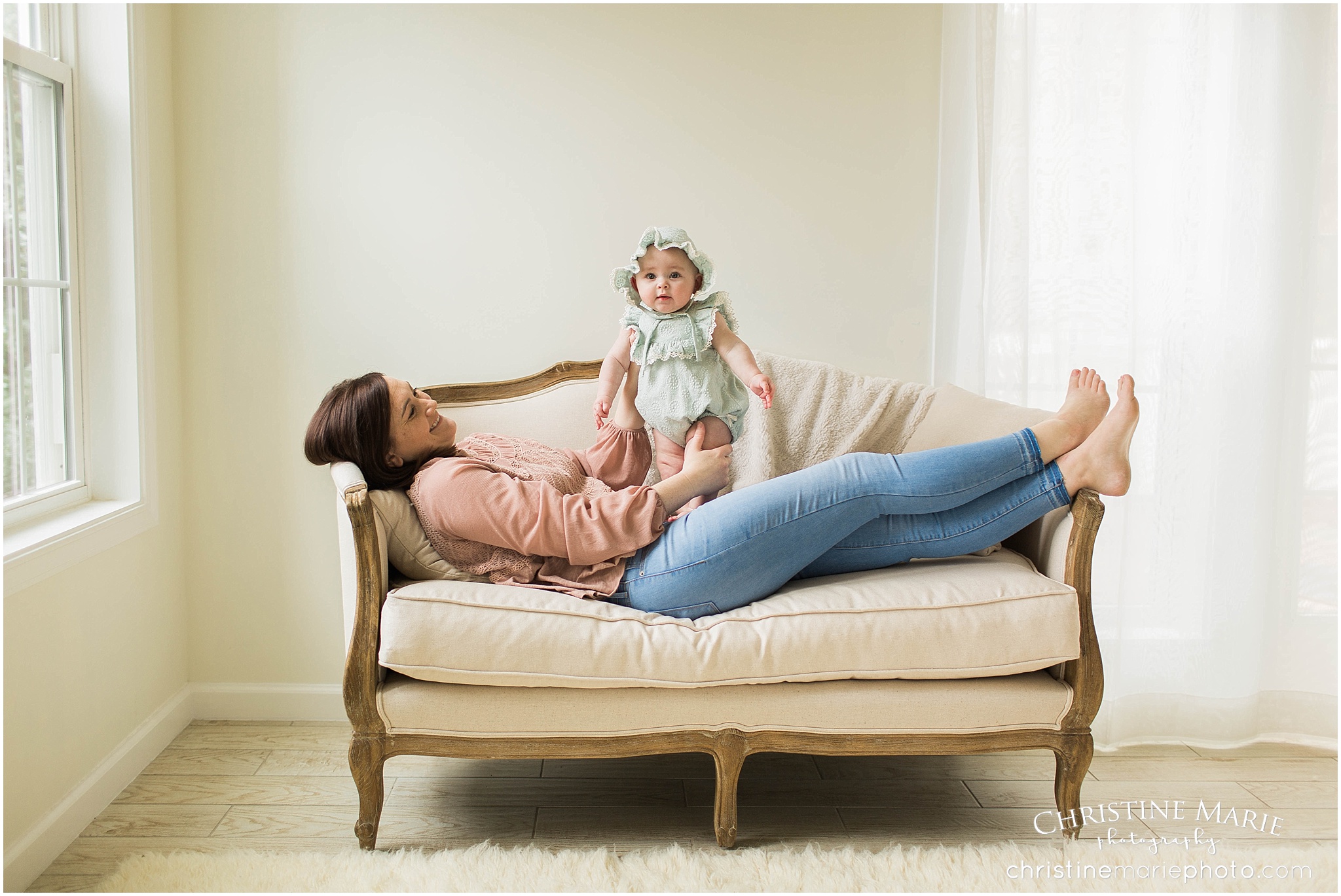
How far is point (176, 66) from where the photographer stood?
7.45 ft

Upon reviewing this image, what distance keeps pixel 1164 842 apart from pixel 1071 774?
0.72ft

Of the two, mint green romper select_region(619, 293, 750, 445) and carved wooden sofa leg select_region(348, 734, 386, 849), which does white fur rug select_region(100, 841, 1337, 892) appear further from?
mint green romper select_region(619, 293, 750, 445)

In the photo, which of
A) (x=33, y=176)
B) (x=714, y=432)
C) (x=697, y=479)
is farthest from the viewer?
(x=714, y=432)

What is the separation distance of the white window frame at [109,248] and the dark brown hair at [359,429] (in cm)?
63

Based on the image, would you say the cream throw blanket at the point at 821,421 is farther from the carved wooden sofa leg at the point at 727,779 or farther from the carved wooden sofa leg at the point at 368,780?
the carved wooden sofa leg at the point at 368,780

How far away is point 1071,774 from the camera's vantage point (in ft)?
5.34

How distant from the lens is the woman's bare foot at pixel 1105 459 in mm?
1631

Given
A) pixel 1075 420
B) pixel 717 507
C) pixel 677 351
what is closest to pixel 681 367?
pixel 677 351

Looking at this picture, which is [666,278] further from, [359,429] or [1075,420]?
[1075,420]

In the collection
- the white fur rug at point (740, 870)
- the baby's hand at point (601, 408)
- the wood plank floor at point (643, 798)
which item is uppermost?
the baby's hand at point (601, 408)

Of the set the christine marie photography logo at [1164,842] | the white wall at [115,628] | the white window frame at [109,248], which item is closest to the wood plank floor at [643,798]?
the christine marie photography logo at [1164,842]

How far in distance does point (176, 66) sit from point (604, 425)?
1.42m

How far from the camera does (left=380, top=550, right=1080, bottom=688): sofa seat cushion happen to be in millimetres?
1539

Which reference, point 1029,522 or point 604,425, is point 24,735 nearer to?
point 604,425
